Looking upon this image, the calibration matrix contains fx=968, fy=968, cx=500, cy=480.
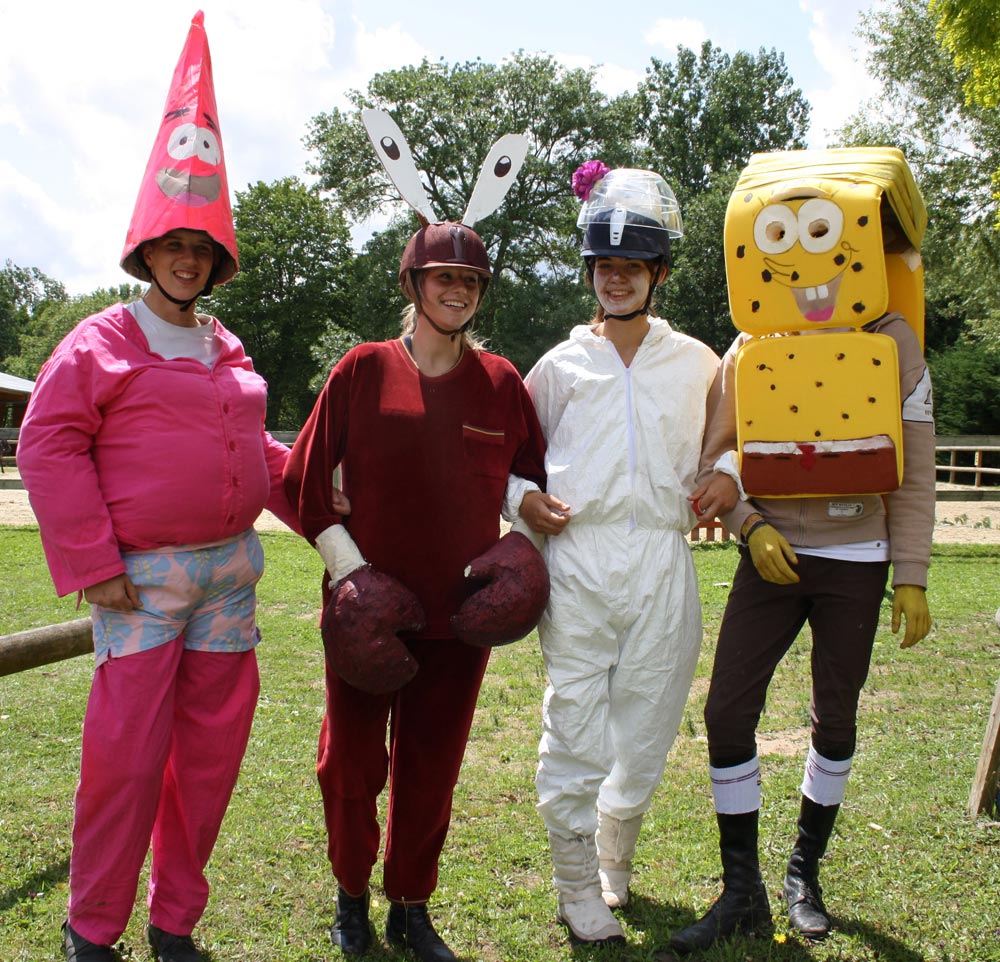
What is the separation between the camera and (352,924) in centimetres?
278

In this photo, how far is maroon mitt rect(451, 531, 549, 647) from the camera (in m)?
2.57

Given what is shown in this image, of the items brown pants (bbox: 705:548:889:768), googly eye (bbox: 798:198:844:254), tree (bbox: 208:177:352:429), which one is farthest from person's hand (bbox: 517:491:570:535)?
tree (bbox: 208:177:352:429)

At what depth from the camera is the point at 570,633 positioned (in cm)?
275

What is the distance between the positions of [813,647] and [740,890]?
0.74 m

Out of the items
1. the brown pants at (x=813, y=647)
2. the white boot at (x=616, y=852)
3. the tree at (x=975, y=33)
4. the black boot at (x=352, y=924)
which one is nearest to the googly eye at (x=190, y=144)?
the brown pants at (x=813, y=647)

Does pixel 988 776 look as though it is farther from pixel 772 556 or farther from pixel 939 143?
pixel 939 143

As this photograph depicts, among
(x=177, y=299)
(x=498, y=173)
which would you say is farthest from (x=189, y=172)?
(x=498, y=173)

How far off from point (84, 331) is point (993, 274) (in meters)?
22.2

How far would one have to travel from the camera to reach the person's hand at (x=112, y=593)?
2.44 m

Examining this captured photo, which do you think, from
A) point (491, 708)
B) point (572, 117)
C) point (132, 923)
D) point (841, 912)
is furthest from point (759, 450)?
point (572, 117)

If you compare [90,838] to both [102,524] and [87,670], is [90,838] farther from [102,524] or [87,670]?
[87,670]

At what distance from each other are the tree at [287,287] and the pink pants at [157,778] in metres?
32.9

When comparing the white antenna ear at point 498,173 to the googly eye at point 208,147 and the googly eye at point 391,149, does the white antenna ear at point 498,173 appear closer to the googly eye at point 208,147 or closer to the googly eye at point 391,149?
the googly eye at point 391,149

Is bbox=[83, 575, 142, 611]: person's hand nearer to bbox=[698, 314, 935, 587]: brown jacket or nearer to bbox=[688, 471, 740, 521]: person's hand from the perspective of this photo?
bbox=[688, 471, 740, 521]: person's hand
